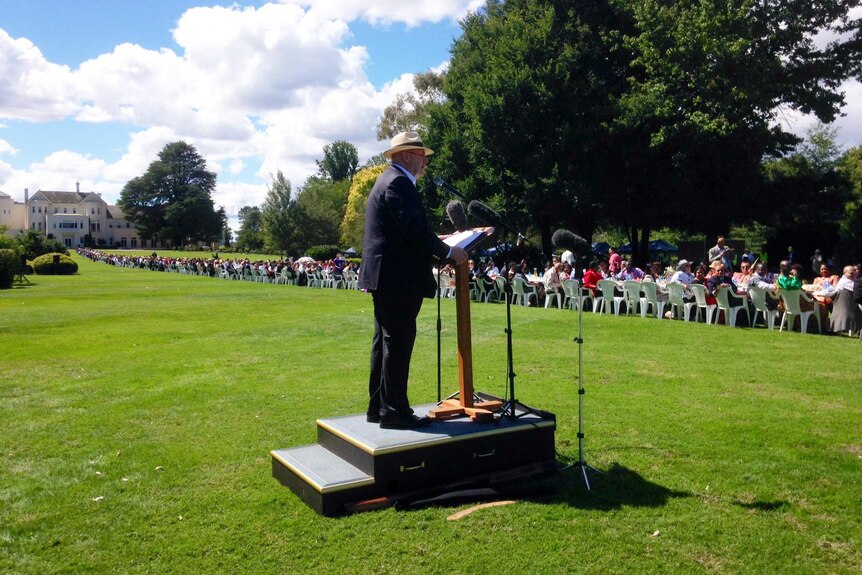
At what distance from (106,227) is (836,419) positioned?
140 m

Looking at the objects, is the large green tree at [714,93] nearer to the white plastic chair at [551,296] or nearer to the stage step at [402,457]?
the white plastic chair at [551,296]

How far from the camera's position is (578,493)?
4.83 meters

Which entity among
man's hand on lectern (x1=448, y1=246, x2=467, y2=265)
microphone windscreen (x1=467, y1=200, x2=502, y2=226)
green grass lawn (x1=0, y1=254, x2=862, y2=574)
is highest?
microphone windscreen (x1=467, y1=200, x2=502, y2=226)

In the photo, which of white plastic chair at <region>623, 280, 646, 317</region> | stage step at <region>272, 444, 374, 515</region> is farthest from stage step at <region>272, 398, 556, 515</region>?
white plastic chair at <region>623, 280, 646, 317</region>

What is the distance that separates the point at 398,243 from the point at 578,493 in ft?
7.25

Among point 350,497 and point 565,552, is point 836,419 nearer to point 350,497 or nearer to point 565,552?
point 565,552

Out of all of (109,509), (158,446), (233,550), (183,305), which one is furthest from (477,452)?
(183,305)

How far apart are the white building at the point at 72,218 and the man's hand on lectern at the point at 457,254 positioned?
127364mm

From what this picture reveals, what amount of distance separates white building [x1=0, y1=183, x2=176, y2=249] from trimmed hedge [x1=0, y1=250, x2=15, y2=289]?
92.1m

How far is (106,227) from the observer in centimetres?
12962

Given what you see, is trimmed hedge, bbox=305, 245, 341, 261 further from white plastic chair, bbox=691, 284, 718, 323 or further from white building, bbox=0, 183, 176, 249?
white building, bbox=0, 183, 176, 249

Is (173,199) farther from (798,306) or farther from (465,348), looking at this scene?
(465,348)

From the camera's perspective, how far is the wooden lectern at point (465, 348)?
5.21m

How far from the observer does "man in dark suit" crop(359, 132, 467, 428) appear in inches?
193
